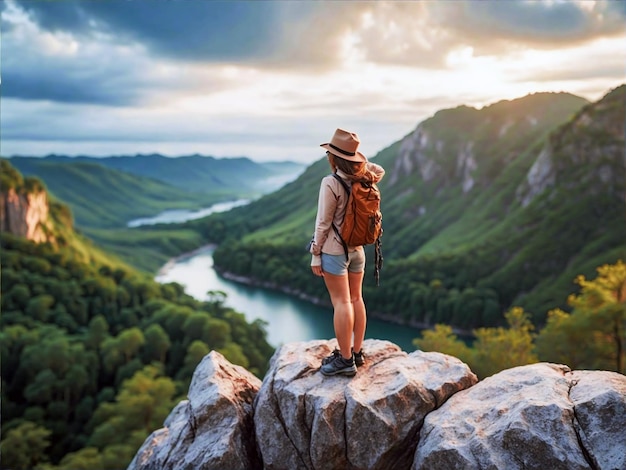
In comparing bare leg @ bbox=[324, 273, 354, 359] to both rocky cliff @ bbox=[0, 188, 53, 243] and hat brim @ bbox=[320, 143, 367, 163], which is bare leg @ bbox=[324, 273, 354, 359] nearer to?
hat brim @ bbox=[320, 143, 367, 163]

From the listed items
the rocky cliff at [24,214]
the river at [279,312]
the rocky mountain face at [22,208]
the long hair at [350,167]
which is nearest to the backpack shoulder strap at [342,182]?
the long hair at [350,167]

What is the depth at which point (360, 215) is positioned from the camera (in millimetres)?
8781

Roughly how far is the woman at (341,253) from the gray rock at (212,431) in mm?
1949

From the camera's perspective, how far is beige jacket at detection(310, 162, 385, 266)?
872 centimetres

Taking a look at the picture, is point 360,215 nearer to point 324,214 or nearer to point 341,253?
point 324,214

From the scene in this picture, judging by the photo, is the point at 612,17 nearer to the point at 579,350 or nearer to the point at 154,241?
the point at 579,350

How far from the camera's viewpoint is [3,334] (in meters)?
54.1

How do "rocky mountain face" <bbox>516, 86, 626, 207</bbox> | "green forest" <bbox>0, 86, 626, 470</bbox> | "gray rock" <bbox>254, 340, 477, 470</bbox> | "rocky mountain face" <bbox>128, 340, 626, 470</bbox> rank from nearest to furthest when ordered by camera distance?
1. "rocky mountain face" <bbox>128, 340, 626, 470</bbox>
2. "gray rock" <bbox>254, 340, 477, 470</bbox>
3. "green forest" <bbox>0, 86, 626, 470</bbox>
4. "rocky mountain face" <bbox>516, 86, 626, 207</bbox>

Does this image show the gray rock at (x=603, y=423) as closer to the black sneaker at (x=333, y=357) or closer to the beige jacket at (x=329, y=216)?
the black sneaker at (x=333, y=357)

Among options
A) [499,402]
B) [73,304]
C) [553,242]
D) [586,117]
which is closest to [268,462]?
[499,402]

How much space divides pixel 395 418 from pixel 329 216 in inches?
139

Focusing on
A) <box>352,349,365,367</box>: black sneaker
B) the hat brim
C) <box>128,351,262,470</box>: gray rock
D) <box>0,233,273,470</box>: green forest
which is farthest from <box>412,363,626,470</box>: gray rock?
<box>0,233,273,470</box>: green forest

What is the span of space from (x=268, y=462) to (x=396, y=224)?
142m

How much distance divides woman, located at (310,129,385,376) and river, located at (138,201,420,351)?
197 ft
